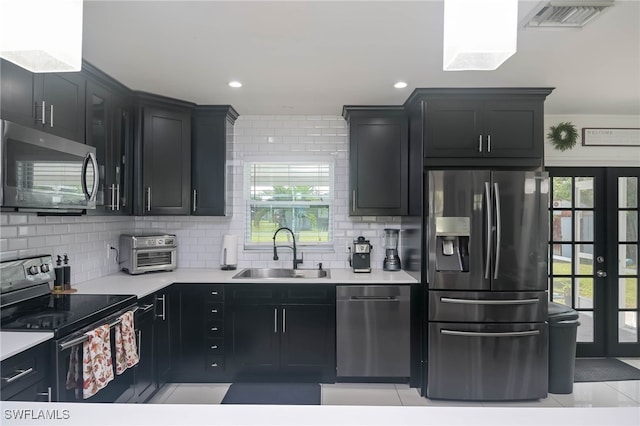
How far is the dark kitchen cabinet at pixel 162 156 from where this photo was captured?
3.25 m

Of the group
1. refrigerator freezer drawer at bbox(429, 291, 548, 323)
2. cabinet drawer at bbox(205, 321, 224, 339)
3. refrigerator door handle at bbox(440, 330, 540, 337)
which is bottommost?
cabinet drawer at bbox(205, 321, 224, 339)

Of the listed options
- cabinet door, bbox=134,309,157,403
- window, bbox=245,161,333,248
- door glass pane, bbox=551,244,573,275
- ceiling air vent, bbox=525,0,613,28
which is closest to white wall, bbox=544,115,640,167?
door glass pane, bbox=551,244,573,275

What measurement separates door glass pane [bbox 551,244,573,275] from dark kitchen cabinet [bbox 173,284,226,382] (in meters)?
3.43

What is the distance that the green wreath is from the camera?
3752 millimetres

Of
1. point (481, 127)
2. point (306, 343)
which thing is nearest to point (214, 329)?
point (306, 343)

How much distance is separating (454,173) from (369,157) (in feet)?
2.99

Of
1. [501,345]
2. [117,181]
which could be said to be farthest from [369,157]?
[117,181]

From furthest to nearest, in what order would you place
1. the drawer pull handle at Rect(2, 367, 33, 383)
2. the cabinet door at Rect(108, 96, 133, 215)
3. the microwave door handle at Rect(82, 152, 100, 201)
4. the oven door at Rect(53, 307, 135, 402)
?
the cabinet door at Rect(108, 96, 133, 215), the microwave door handle at Rect(82, 152, 100, 201), the oven door at Rect(53, 307, 135, 402), the drawer pull handle at Rect(2, 367, 33, 383)

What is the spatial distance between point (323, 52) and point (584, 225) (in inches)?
132

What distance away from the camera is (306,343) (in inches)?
126

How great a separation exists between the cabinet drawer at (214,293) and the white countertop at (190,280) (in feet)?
0.17

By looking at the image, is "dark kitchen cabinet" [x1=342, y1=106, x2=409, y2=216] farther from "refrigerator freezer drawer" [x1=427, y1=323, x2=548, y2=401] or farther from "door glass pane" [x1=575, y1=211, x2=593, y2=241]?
"door glass pane" [x1=575, y1=211, x2=593, y2=241]

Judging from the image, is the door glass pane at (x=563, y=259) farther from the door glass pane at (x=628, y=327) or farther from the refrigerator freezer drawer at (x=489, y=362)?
the refrigerator freezer drawer at (x=489, y=362)

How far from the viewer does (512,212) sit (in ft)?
9.48
